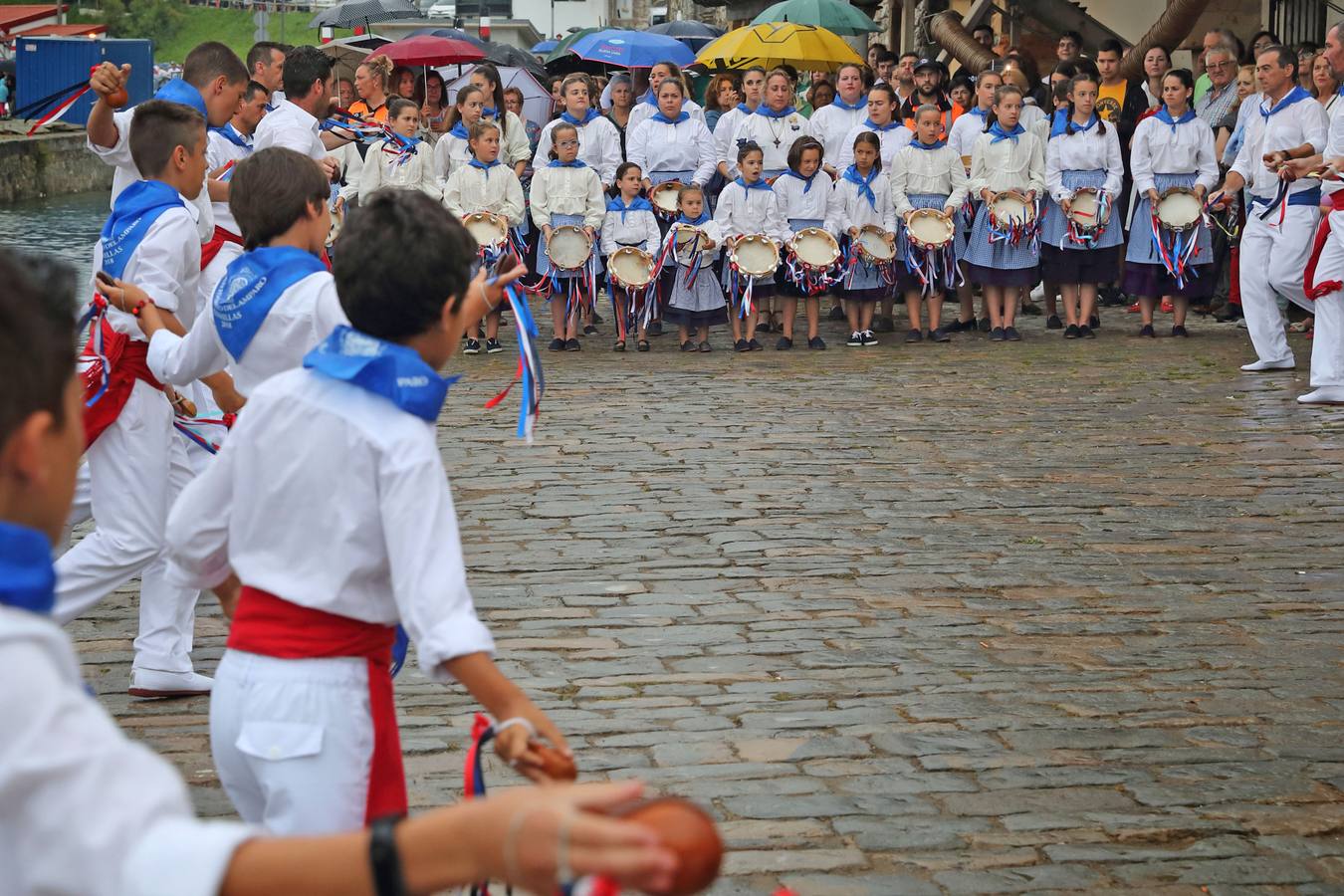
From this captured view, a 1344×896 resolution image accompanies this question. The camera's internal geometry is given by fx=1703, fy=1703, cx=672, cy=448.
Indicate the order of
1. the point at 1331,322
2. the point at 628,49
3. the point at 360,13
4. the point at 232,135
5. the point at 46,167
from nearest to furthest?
the point at 232,135, the point at 1331,322, the point at 628,49, the point at 360,13, the point at 46,167

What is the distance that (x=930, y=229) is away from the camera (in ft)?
44.1

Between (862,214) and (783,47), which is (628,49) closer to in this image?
(783,47)

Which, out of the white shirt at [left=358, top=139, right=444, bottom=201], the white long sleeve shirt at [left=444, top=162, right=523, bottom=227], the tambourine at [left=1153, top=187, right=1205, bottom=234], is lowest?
the tambourine at [left=1153, top=187, right=1205, bottom=234]

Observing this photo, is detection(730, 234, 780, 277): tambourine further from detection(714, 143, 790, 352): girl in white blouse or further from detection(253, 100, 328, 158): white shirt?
detection(253, 100, 328, 158): white shirt

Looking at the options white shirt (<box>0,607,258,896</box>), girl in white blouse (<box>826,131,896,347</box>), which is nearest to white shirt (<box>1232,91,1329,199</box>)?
girl in white blouse (<box>826,131,896,347</box>)

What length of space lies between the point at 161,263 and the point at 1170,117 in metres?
10.0

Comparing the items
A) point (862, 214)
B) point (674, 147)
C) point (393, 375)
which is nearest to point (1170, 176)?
point (862, 214)

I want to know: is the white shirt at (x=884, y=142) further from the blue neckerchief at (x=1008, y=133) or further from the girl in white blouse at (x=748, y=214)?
the girl in white blouse at (x=748, y=214)

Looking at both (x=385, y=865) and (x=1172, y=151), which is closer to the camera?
(x=385, y=865)

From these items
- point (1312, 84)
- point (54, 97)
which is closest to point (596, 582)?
point (54, 97)

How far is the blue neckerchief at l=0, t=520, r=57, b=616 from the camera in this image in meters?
1.60

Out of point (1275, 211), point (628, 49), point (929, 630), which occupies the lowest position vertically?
point (929, 630)

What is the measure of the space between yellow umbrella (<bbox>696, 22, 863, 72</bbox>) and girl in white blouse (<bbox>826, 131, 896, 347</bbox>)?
11.0 ft

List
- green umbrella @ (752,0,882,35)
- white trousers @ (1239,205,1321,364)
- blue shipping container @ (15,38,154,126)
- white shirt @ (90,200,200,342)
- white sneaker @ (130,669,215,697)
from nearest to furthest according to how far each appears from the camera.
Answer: white shirt @ (90,200,200,342), white sneaker @ (130,669,215,697), white trousers @ (1239,205,1321,364), green umbrella @ (752,0,882,35), blue shipping container @ (15,38,154,126)
